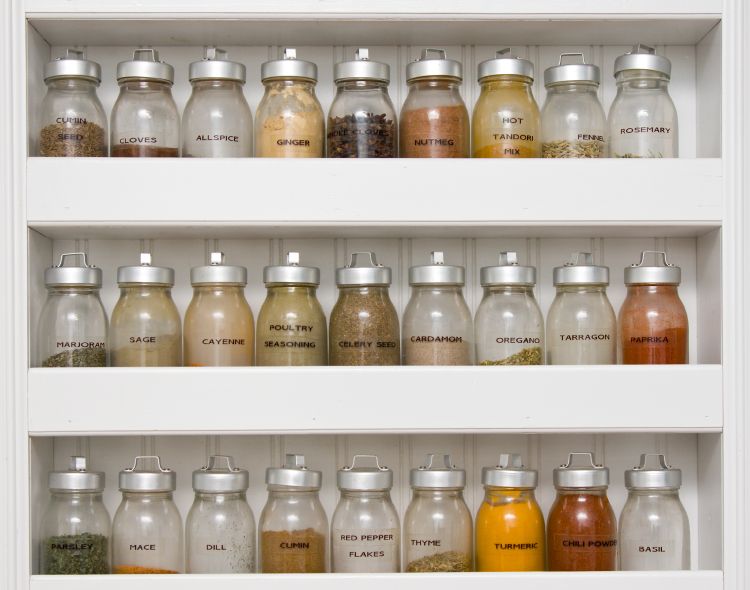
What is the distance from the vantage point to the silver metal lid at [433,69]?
1.40 m

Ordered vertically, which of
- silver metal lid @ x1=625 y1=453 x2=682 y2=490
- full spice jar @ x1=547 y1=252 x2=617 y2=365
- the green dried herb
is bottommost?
the green dried herb

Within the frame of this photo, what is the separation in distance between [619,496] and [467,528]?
26cm

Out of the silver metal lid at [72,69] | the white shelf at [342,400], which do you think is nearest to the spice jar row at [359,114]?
the silver metal lid at [72,69]

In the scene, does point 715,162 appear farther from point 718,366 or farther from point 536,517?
point 536,517

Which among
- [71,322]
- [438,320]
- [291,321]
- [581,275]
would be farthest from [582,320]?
[71,322]

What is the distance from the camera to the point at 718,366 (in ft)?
4.49

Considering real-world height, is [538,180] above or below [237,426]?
above

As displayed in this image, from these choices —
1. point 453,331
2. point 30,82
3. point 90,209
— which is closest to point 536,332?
point 453,331

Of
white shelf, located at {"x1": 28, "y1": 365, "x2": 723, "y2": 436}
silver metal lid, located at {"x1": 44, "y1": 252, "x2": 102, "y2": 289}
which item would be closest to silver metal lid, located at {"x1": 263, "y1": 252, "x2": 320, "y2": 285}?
white shelf, located at {"x1": 28, "y1": 365, "x2": 723, "y2": 436}

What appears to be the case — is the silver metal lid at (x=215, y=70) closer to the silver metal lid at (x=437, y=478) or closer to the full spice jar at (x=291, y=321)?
the full spice jar at (x=291, y=321)

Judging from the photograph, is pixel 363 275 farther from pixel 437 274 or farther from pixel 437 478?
pixel 437 478

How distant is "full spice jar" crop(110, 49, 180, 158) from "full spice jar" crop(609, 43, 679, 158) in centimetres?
65

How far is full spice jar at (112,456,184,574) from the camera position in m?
1.36

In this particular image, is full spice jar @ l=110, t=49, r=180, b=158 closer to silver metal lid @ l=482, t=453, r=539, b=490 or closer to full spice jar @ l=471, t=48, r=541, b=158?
full spice jar @ l=471, t=48, r=541, b=158
